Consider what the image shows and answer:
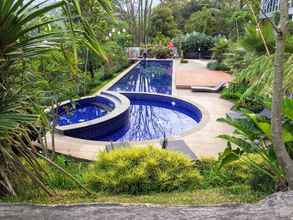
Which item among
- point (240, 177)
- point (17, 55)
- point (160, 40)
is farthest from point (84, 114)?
point (160, 40)

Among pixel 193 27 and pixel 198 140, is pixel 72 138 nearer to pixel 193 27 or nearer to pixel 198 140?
pixel 198 140

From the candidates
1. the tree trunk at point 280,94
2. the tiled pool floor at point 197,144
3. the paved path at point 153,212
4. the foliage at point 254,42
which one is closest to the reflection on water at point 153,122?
the tiled pool floor at point 197,144

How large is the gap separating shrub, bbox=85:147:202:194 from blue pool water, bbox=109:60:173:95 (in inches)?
437

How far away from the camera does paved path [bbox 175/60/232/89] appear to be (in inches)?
653

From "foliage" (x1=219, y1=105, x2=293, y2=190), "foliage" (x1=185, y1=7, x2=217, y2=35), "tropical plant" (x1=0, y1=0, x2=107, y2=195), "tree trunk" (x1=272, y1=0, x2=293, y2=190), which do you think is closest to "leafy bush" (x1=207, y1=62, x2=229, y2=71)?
"foliage" (x1=185, y1=7, x2=217, y2=35)

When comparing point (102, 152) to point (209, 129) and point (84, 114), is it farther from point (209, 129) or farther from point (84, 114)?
point (84, 114)

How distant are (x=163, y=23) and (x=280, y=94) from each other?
3026 centimetres

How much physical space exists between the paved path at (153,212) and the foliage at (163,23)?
99.8ft

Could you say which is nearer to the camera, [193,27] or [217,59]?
[217,59]

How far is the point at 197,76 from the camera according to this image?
18766mm

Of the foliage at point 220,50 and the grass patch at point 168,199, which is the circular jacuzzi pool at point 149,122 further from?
the foliage at point 220,50

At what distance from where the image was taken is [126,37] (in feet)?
83.5

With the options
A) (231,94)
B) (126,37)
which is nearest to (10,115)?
(231,94)

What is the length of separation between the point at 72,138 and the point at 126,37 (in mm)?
17936
